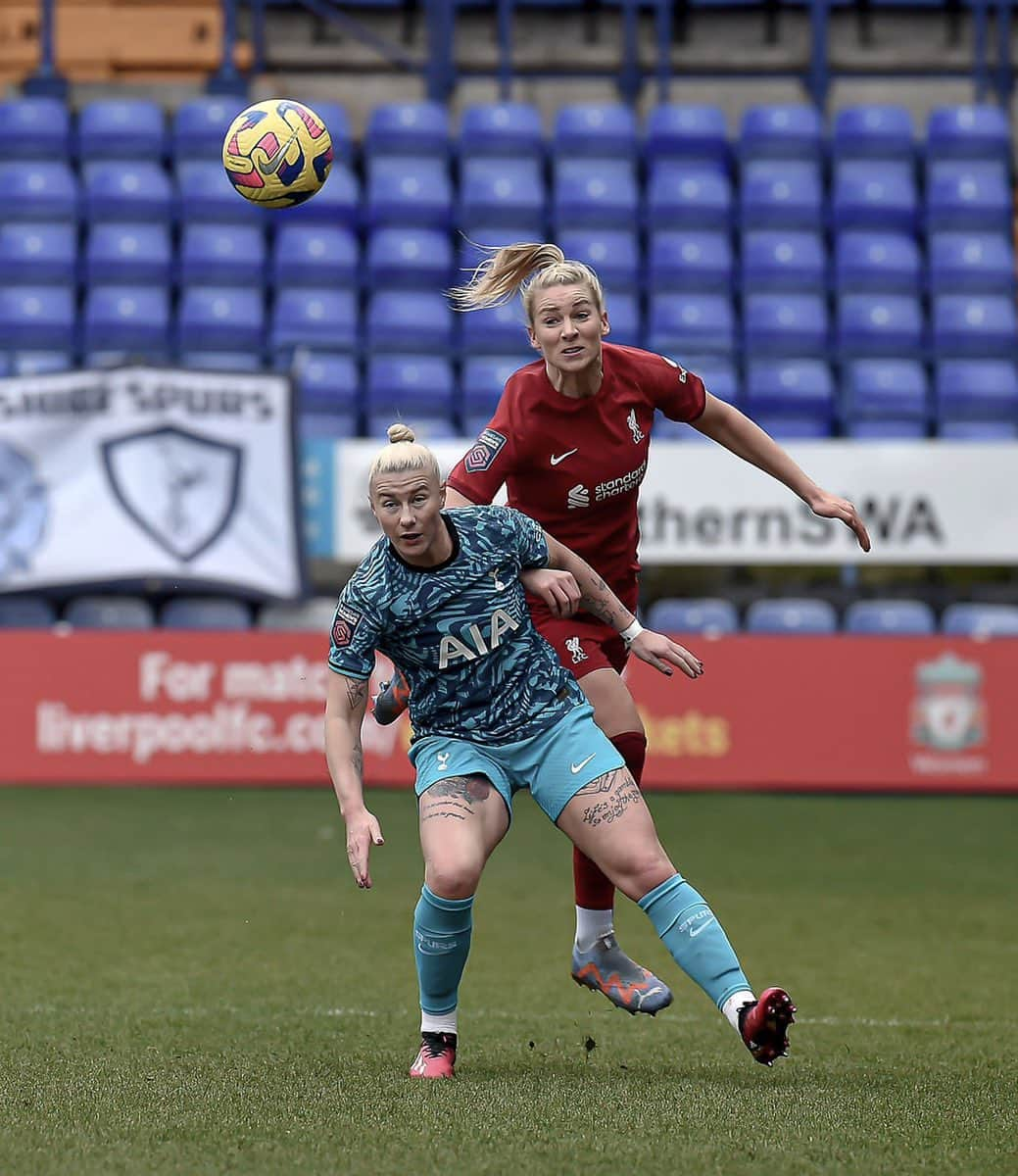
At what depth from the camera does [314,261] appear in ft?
50.0

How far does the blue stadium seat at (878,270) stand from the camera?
609 inches

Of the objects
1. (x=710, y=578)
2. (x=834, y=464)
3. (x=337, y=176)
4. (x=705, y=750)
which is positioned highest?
(x=337, y=176)

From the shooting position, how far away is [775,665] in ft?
40.6

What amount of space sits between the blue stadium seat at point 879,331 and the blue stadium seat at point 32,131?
678 centimetres

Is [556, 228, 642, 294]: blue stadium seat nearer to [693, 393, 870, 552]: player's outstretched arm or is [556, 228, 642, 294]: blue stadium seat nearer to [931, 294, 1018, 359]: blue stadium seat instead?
[931, 294, 1018, 359]: blue stadium seat

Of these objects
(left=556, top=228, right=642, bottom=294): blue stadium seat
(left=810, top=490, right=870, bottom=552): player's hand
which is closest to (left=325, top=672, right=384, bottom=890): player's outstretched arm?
(left=810, top=490, right=870, bottom=552): player's hand

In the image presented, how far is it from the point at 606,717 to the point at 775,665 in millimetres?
6895

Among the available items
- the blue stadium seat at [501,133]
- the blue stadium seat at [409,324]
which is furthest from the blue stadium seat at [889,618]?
the blue stadium seat at [501,133]

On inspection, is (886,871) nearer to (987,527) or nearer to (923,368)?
(987,527)

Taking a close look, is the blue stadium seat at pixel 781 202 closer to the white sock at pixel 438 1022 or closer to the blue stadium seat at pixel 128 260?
the blue stadium seat at pixel 128 260

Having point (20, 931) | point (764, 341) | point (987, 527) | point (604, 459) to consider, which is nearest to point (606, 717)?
point (604, 459)

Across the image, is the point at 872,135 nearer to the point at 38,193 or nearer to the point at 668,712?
the point at 668,712

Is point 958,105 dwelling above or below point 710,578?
above

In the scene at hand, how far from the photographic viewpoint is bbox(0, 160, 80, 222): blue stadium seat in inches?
611
